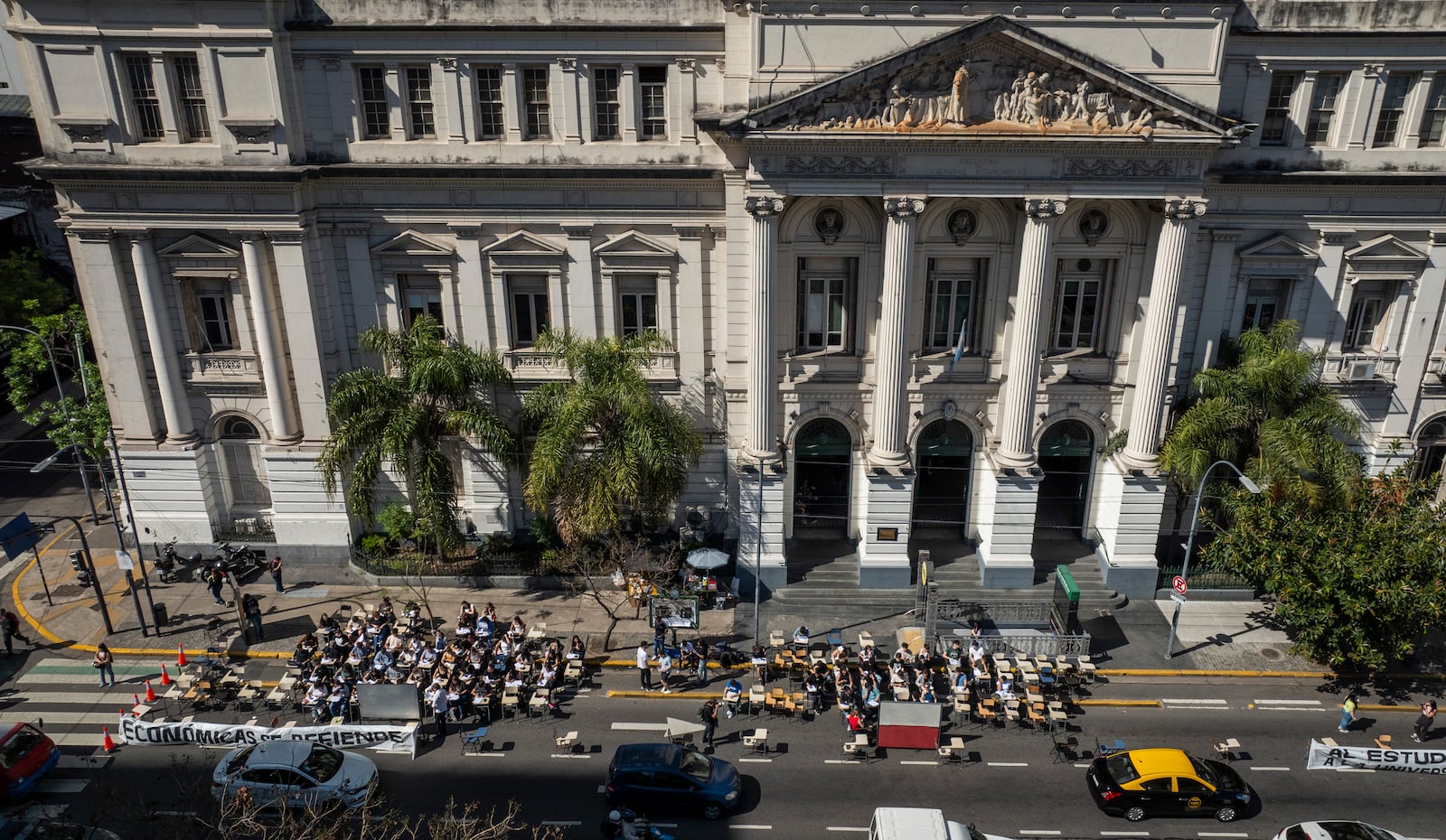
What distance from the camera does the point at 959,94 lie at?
31594mm

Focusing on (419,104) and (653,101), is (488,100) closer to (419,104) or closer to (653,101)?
(419,104)

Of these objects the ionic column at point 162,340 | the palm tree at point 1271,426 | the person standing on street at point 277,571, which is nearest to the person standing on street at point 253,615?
the person standing on street at point 277,571

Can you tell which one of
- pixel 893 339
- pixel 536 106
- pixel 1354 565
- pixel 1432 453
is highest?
pixel 536 106

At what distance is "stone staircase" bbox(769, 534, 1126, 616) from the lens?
36781 millimetres

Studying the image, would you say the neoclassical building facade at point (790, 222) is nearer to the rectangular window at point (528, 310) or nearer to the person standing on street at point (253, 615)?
the rectangular window at point (528, 310)

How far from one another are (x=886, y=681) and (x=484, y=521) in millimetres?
17704

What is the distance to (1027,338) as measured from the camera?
113 ft

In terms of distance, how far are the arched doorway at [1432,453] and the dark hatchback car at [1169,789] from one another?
19.1 m

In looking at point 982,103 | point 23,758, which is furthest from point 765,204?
point 23,758

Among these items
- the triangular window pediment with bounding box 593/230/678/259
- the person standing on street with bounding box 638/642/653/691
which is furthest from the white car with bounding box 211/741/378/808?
the triangular window pediment with bounding box 593/230/678/259

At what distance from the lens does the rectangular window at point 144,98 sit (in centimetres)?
3441

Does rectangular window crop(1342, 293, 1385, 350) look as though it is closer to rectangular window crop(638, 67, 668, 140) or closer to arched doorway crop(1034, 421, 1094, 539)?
arched doorway crop(1034, 421, 1094, 539)

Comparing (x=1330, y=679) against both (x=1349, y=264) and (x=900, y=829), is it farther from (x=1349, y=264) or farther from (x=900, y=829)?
(x=900, y=829)

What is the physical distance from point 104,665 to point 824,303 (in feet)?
90.0
